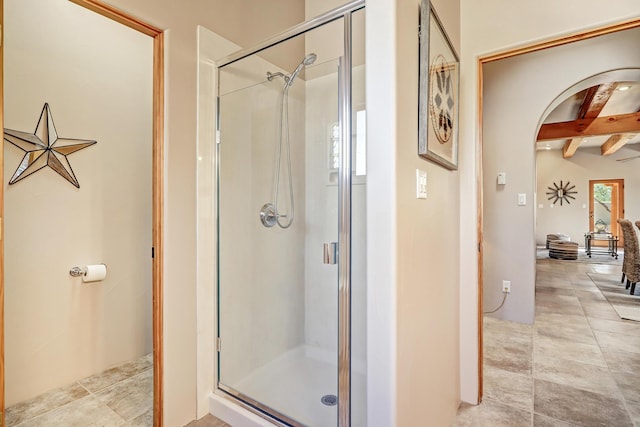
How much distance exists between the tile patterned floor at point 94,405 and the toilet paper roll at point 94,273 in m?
0.68

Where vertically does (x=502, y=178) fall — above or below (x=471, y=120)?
below

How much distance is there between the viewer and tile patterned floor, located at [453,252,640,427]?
5.91 ft

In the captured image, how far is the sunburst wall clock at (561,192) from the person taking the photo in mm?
9250

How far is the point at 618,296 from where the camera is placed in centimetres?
412

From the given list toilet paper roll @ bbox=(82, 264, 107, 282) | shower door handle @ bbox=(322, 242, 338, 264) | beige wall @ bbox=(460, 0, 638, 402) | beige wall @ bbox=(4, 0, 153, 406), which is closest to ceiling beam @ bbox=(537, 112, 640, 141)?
beige wall @ bbox=(460, 0, 638, 402)

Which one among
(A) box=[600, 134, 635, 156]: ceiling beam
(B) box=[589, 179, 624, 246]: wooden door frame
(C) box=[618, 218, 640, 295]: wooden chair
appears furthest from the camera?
(B) box=[589, 179, 624, 246]: wooden door frame

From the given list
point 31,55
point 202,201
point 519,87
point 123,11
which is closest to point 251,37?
point 123,11

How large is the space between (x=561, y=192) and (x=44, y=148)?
37.7 ft

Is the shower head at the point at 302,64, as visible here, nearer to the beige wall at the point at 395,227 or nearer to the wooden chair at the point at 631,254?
the beige wall at the point at 395,227

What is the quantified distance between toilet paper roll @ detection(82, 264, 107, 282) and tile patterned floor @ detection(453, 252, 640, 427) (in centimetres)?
239

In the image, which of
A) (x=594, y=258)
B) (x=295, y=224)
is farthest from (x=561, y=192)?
(x=295, y=224)

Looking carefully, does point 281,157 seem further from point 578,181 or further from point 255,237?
point 578,181

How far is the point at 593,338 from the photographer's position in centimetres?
286

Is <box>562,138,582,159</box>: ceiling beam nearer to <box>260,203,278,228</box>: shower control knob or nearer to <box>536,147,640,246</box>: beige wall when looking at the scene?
<box>536,147,640,246</box>: beige wall
